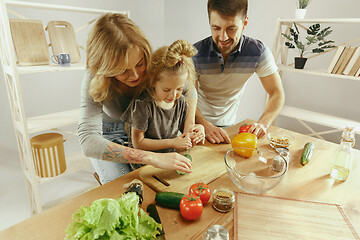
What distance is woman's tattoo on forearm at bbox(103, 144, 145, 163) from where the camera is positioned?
1122 millimetres

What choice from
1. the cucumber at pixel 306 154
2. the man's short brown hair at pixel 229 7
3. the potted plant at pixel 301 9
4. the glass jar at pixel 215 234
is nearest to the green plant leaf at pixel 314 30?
the potted plant at pixel 301 9

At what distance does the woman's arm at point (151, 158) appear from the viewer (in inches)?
40.4

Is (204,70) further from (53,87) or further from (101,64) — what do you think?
(53,87)

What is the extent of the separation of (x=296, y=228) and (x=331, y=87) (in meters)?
2.41

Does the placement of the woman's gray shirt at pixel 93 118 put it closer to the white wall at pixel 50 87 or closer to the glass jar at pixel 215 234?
the glass jar at pixel 215 234

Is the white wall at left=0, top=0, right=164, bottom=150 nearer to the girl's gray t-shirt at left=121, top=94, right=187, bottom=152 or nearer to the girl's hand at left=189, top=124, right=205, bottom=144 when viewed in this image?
the girl's gray t-shirt at left=121, top=94, right=187, bottom=152

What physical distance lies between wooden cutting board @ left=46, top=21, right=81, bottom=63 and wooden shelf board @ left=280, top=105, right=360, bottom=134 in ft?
7.16

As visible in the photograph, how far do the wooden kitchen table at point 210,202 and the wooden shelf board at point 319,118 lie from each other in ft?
4.19

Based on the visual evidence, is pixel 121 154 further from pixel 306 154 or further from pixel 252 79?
pixel 252 79

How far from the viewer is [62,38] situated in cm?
219

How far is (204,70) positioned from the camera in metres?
1.89

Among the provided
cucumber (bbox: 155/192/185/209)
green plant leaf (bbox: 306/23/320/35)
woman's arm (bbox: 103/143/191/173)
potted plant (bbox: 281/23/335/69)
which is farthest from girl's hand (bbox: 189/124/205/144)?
green plant leaf (bbox: 306/23/320/35)

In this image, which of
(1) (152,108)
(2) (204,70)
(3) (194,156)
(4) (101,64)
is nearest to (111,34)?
(4) (101,64)

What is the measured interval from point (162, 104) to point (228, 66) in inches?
27.3
